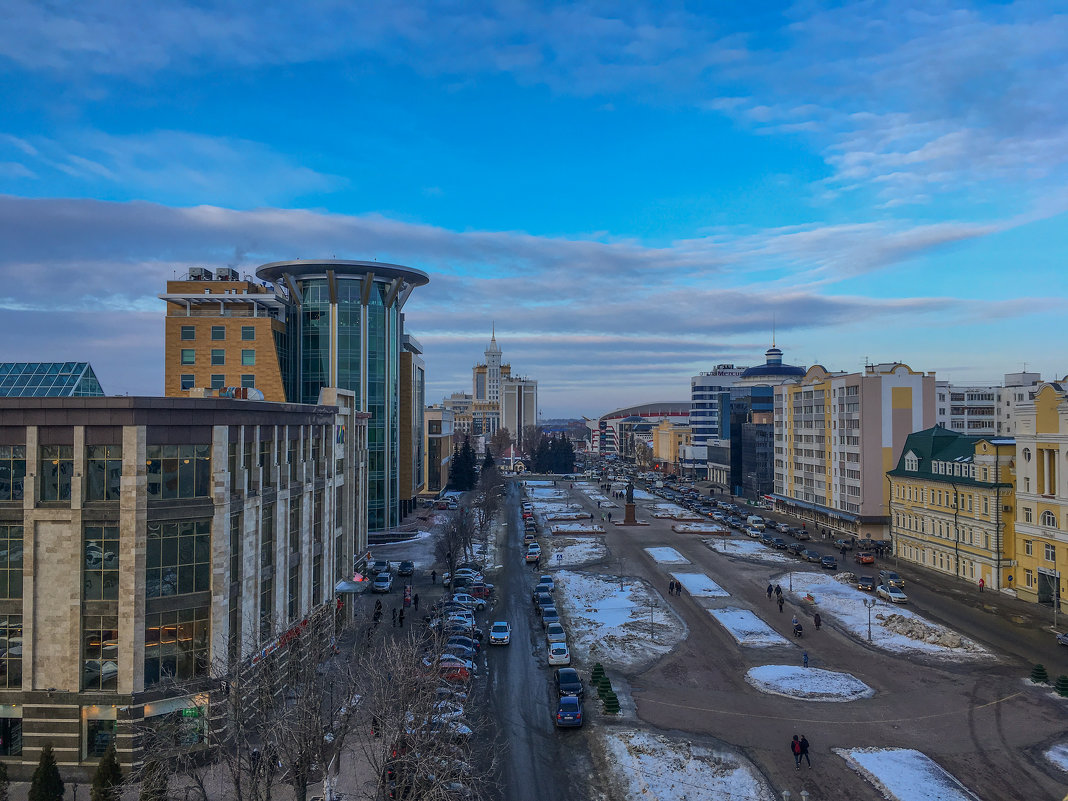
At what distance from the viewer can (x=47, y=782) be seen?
66.7ft

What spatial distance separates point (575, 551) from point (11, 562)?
5027 centimetres

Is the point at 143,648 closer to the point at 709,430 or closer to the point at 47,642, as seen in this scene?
the point at 47,642

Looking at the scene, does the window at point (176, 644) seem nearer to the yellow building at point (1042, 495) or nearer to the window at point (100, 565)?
the window at point (100, 565)

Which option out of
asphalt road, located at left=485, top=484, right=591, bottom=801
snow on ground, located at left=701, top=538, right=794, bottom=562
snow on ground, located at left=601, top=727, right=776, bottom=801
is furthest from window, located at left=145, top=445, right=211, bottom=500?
snow on ground, located at left=701, top=538, right=794, bottom=562

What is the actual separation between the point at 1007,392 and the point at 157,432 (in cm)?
12010

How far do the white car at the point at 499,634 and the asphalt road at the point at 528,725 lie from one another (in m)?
0.31

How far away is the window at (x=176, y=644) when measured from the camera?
2312 cm

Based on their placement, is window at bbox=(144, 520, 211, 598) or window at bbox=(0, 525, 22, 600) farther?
window at bbox=(144, 520, 211, 598)

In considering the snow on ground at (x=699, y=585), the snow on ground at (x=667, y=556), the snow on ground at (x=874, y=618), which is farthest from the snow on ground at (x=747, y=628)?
the snow on ground at (x=667, y=556)

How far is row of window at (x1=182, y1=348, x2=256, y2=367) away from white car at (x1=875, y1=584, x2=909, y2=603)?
169ft

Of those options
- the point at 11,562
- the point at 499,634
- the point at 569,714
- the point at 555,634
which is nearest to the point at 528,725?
the point at 569,714

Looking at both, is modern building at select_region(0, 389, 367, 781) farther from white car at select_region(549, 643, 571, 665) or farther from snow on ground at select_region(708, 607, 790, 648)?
snow on ground at select_region(708, 607, 790, 648)

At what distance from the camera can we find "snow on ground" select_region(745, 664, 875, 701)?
102 feet

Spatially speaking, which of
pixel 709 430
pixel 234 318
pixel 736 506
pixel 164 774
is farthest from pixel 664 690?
pixel 709 430
